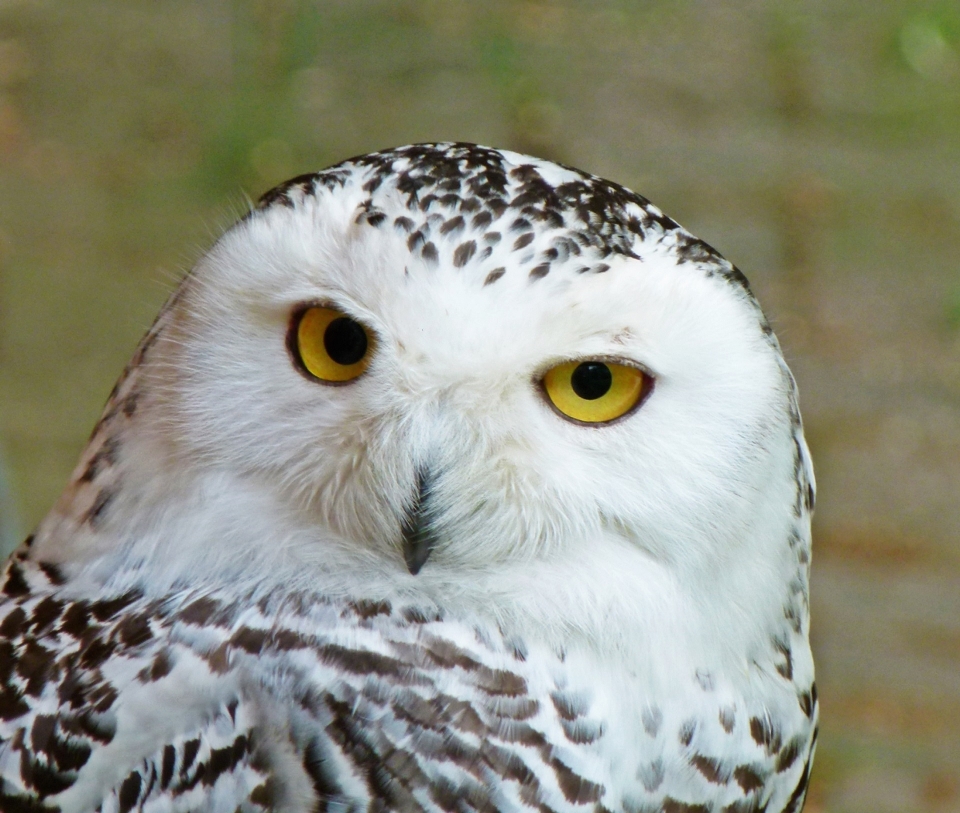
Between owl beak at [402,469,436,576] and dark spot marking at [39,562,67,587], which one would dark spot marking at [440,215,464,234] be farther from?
dark spot marking at [39,562,67,587]

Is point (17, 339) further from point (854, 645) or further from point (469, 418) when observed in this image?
point (469, 418)

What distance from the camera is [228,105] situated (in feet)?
12.8

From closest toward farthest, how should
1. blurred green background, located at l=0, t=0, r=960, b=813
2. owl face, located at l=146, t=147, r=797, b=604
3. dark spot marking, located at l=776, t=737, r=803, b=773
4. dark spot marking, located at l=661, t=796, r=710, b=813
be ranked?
1. owl face, located at l=146, t=147, r=797, b=604
2. dark spot marking, located at l=661, t=796, r=710, b=813
3. dark spot marking, located at l=776, t=737, r=803, b=773
4. blurred green background, located at l=0, t=0, r=960, b=813

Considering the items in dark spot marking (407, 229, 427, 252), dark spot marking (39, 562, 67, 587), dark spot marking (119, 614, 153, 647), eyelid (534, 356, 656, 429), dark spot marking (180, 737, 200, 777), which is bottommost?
dark spot marking (180, 737, 200, 777)

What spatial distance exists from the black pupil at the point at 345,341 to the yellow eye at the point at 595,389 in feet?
0.59

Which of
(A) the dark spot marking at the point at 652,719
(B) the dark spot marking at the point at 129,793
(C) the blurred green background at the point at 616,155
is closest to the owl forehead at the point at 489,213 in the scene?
(A) the dark spot marking at the point at 652,719

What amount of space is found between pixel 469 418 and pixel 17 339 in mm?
2799

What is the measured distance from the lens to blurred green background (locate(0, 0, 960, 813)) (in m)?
3.57

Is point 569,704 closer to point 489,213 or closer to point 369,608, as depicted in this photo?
point 369,608

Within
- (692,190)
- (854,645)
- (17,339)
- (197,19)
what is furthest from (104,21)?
(854,645)

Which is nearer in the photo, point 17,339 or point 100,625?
point 100,625

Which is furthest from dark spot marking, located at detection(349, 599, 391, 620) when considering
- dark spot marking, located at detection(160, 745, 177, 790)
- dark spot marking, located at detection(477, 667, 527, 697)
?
dark spot marking, located at detection(160, 745, 177, 790)

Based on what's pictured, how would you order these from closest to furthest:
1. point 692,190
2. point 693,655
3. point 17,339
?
point 693,655
point 17,339
point 692,190

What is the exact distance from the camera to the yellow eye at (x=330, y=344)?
1176 mm
